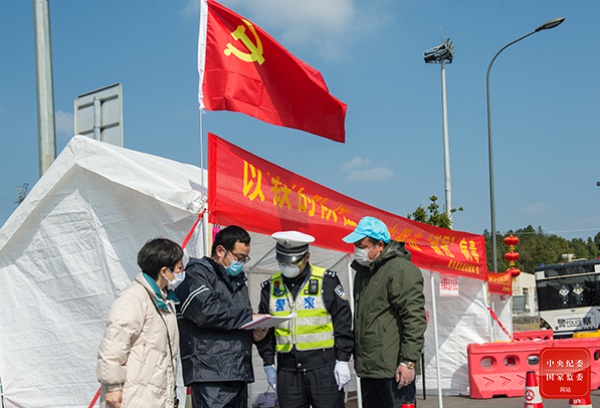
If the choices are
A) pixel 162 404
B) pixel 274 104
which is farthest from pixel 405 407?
pixel 274 104

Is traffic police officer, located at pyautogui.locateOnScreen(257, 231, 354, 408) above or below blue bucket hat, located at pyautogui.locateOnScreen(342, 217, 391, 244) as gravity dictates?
below

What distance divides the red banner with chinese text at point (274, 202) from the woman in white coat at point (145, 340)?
1.62 m

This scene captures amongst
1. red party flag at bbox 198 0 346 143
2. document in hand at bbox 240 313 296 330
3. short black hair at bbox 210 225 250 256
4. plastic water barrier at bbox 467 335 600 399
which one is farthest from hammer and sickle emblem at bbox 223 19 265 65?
plastic water barrier at bbox 467 335 600 399

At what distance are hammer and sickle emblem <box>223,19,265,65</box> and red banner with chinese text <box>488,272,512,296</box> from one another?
882 centimetres

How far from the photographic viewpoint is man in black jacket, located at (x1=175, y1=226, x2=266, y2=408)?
449 centimetres

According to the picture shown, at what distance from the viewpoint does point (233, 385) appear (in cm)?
464

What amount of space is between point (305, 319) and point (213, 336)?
66 cm

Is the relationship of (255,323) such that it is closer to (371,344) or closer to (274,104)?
(371,344)

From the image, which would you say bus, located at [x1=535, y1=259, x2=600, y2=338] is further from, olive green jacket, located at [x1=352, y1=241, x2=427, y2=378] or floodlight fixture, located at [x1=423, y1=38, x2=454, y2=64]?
olive green jacket, located at [x1=352, y1=241, x2=427, y2=378]

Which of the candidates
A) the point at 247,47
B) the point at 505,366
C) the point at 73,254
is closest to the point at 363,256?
the point at 247,47

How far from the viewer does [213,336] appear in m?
4.59

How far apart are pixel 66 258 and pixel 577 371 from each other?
502 centimetres

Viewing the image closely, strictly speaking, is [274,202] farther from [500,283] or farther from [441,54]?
[441,54]

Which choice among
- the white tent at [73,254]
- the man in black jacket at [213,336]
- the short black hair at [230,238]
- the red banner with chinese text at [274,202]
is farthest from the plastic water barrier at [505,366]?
the short black hair at [230,238]
